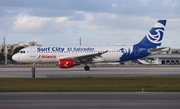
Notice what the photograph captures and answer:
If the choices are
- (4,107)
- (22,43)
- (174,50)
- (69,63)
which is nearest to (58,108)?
(4,107)

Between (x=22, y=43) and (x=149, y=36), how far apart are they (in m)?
93.9

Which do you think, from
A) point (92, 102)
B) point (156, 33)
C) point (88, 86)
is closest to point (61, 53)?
point (156, 33)

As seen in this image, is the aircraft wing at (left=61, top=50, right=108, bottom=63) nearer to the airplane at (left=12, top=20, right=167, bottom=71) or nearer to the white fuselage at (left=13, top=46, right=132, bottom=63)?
the airplane at (left=12, top=20, right=167, bottom=71)

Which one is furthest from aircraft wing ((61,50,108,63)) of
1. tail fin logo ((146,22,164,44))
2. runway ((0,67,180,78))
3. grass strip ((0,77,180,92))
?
grass strip ((0,77,180,92))

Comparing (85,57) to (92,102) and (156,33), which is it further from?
(92,102)

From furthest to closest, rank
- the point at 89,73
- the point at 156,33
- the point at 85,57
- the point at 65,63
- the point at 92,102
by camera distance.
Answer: the point at 156,33
the point at 85,57
the point at 65,63
the point at 89,73
the point at 92,102

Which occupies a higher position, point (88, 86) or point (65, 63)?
point (65, 63)

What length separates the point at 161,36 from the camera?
52750mm

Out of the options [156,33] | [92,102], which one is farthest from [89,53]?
[92,102]

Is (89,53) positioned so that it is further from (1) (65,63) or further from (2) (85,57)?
(1) (65,63)

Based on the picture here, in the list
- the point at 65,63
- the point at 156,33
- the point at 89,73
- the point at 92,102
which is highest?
the point at 156,33

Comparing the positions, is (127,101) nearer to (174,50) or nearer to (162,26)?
(162,26)

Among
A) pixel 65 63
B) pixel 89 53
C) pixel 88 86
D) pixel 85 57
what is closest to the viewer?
pixel 88 86

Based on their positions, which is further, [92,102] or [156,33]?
[156,33]
